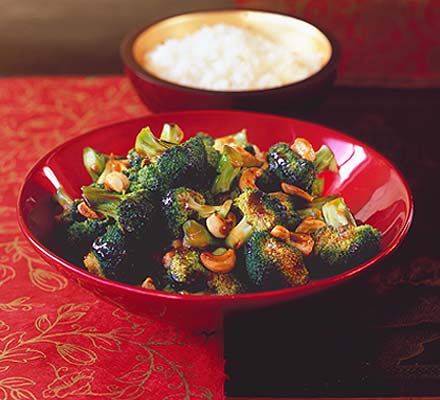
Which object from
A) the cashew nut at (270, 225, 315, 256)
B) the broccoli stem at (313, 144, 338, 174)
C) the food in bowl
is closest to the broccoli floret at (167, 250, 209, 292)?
the food in bowl

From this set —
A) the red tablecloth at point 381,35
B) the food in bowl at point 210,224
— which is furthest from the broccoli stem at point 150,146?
the red tablecloth at point 381,35

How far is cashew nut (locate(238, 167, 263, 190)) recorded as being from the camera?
1032 millimetres

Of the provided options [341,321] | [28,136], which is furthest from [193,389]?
[28,136]

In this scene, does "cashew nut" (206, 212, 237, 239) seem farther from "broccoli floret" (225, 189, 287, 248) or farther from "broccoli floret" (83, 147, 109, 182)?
"broccoli floret" (83, 147, 109, 182)

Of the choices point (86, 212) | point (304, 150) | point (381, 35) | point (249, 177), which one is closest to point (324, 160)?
point (304, 150)

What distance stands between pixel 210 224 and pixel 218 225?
1 centimetres

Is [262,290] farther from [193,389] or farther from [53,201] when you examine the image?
[53,201]

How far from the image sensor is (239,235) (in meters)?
0.96

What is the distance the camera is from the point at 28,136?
1.59 metres

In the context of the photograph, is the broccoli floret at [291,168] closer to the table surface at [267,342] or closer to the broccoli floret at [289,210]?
the broccoli floret at [289,210]

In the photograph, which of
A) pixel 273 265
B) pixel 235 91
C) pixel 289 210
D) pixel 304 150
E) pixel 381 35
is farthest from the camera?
pixel 381 35

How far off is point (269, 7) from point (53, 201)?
4.16 ft

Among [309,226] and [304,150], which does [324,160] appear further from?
[309,226]

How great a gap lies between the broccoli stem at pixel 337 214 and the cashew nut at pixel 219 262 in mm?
183
